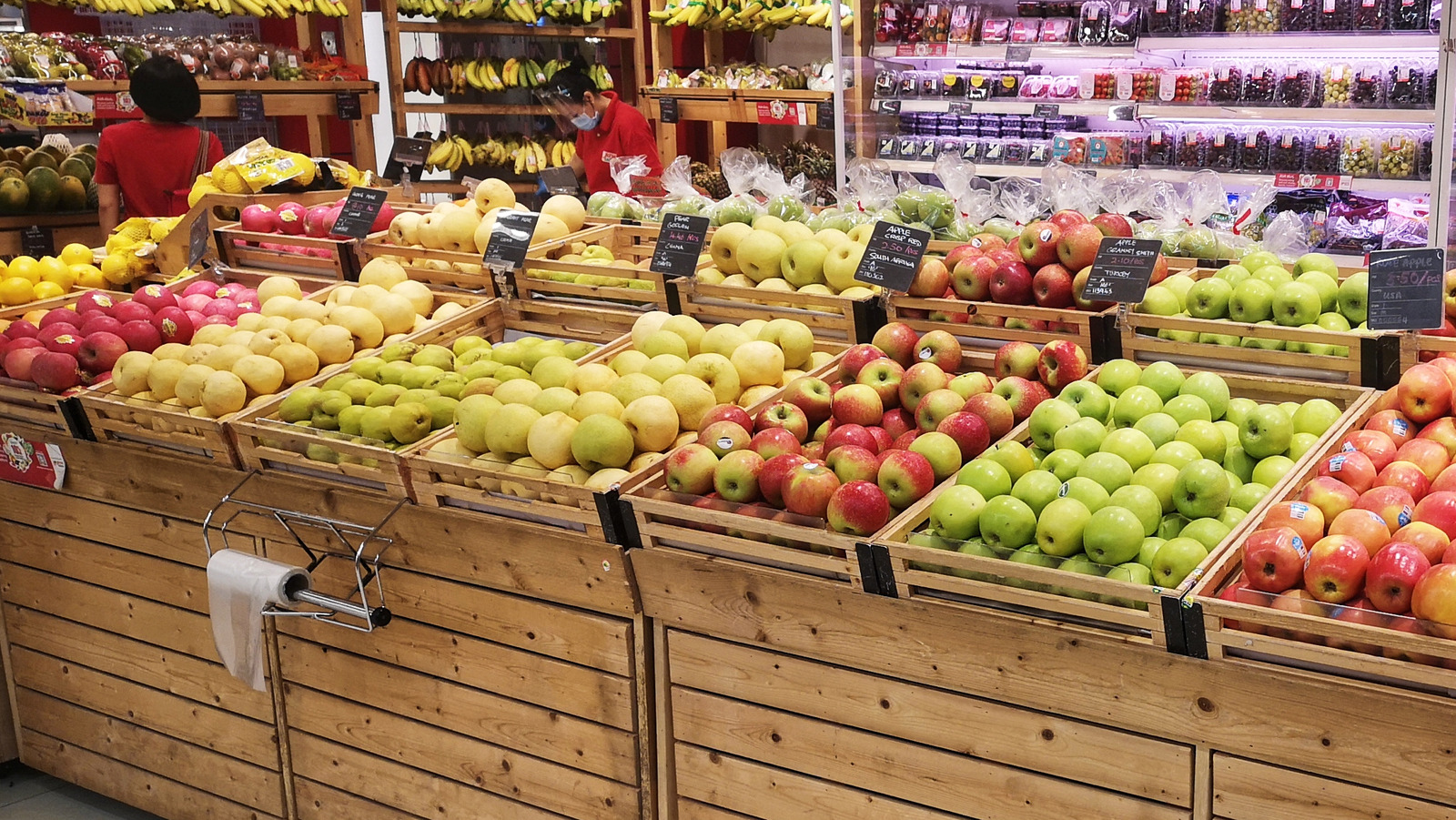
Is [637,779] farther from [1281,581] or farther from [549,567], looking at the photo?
[1281,581]

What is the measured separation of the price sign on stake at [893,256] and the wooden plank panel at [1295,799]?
133 cm

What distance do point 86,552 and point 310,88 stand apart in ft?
13.5

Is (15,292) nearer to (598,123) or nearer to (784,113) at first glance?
(598,123)

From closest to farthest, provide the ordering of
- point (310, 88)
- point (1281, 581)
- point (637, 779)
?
point (1281, 581), point (637, 779), point (310, 88)

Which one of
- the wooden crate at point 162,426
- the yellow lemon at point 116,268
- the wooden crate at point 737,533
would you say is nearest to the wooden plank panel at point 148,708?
the wooden crate at point 162,426

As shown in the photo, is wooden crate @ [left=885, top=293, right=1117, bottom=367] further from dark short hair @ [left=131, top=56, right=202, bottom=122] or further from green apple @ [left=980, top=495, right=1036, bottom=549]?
dark short hair @ [left=131, top=56, right=202, bottom=122]

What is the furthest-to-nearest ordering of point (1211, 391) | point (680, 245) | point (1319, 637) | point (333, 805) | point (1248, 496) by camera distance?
point (680, 245)
point (333, 805)
point (1211, 391)
point (1248, 496)
point (1319, 637)

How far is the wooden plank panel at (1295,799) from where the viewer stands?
1.76m

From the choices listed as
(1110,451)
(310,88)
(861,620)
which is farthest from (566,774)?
(310,88)

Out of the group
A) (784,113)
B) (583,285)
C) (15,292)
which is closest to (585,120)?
(784,113)

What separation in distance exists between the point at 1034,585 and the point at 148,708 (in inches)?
94.5

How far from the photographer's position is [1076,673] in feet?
6.44

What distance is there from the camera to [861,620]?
2.16 meters

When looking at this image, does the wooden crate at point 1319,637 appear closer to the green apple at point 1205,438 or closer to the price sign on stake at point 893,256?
the green apple at point 1205,438
